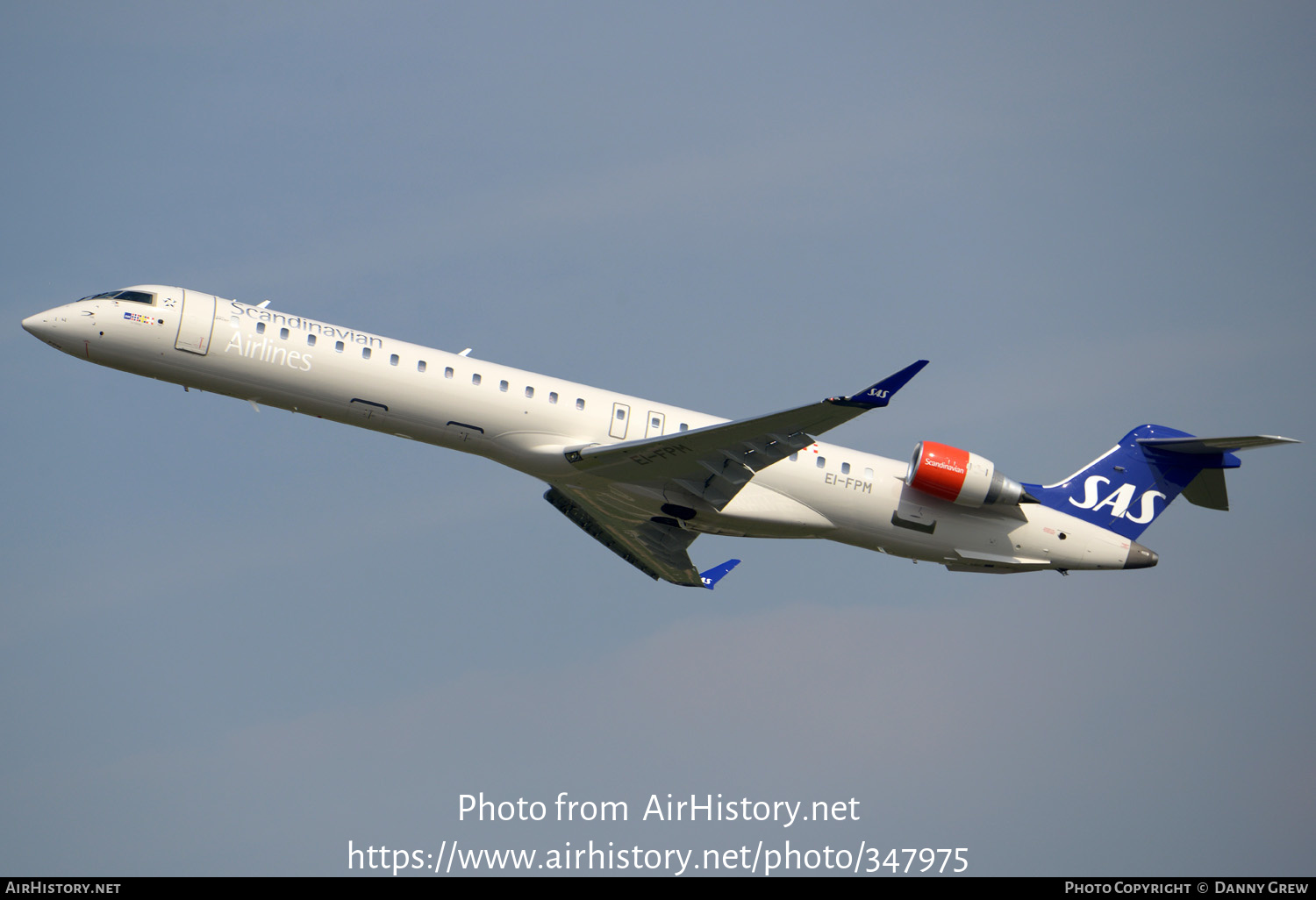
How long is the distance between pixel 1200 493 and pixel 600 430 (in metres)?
14.8

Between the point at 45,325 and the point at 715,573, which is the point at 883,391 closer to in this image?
the point at 715,573

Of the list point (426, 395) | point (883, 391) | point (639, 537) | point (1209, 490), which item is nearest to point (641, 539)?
point (639, 537)

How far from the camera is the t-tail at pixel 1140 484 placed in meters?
29.9

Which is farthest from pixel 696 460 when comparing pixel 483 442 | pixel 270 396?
pixel 270 396

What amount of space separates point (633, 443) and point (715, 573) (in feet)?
28.4

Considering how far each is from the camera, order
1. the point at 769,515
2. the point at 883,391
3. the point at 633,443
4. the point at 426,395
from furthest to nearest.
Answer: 1. the point at 769,515
2. the point at 426,395
3. the point at 633,443
4. the point at 883,391

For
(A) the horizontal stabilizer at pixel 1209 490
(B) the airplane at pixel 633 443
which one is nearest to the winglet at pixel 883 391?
(B) the airplane at pixel 633 443

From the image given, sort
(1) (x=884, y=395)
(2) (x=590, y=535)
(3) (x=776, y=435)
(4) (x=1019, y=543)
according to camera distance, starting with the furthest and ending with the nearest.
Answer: (2) (x=590, y=535) < (4) (x=1019, y=543) < (3) (x=776, y=435) < (1) (x=884, y=395)

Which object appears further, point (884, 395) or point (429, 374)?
point (429, 374)

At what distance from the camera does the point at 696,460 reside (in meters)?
26.0

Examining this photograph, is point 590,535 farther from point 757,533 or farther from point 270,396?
point 270,396

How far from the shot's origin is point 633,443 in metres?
25.6

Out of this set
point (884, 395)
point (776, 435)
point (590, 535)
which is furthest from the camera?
point (590, 535)

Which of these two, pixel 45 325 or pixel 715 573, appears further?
pixel 715 573
